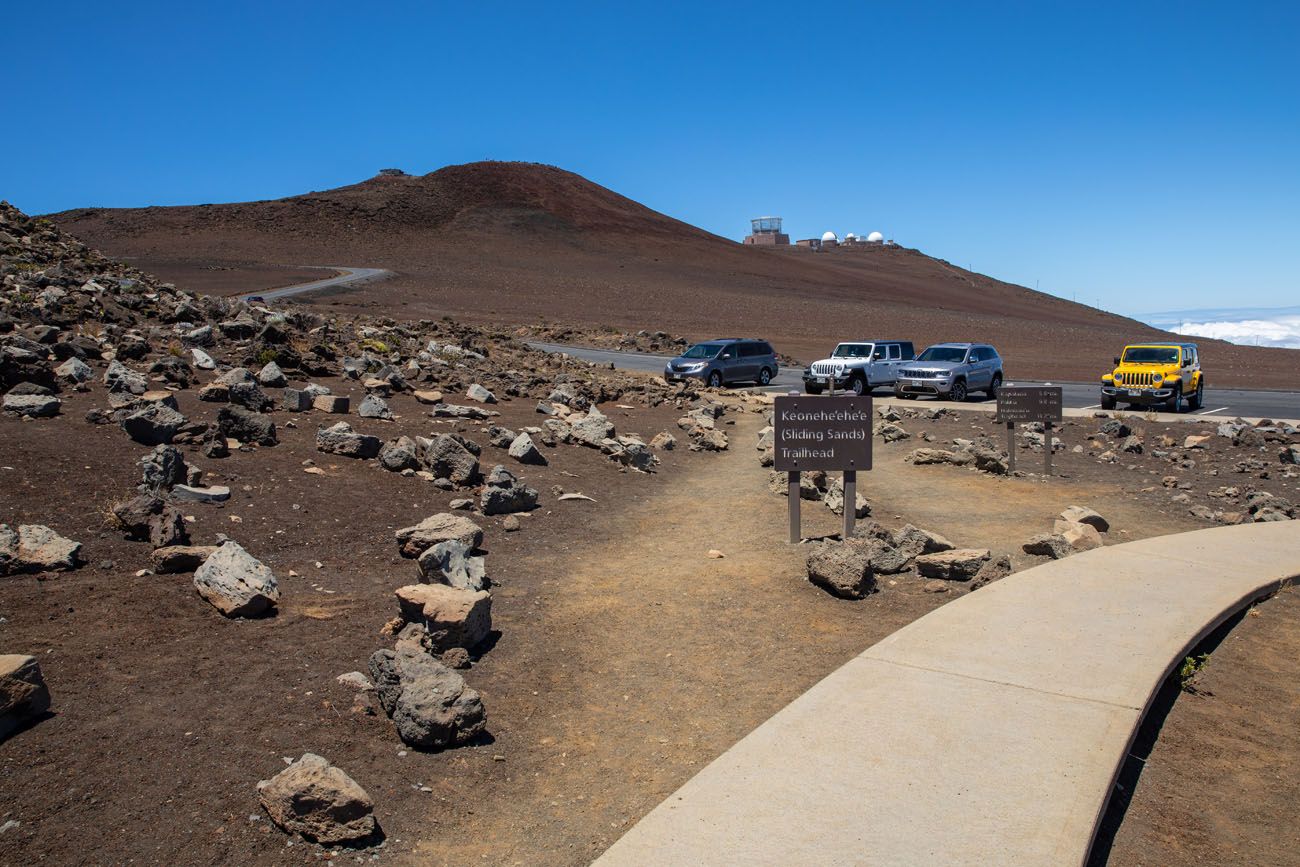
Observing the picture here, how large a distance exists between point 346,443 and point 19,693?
689 centimetres

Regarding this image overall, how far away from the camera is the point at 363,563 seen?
27.6ft

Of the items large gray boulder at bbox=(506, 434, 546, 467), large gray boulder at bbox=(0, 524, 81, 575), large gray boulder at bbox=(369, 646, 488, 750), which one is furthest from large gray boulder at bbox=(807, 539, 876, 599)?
large gray boulder at bbox=(0, 524, 81, 575)

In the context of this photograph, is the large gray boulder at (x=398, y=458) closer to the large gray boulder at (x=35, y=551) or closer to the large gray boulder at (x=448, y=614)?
the large gray boulder at (x=35, y=551)

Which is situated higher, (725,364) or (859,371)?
(725,364)

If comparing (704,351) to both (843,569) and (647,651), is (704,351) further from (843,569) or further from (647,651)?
(647,651)

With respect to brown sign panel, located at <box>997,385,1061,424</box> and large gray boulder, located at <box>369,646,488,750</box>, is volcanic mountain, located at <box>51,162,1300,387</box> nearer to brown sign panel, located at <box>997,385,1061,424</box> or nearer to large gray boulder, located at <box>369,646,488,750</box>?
brown sign panel, located at <box>997,385,1061,424</box>

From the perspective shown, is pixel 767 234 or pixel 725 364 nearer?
pixel 725 364

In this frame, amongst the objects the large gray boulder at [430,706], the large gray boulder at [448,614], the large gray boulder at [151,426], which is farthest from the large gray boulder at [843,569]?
the large gray boulder at [151,426]

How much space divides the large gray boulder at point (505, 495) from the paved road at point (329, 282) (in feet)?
142

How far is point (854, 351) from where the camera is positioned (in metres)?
32.0

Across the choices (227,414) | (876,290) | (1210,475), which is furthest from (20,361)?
(876,290)

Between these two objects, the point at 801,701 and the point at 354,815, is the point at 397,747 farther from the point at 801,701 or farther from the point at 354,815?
the point at 801,701

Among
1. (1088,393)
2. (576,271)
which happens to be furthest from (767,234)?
(1088,393)

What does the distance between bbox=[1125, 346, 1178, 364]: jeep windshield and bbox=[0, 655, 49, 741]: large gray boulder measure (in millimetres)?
26574
